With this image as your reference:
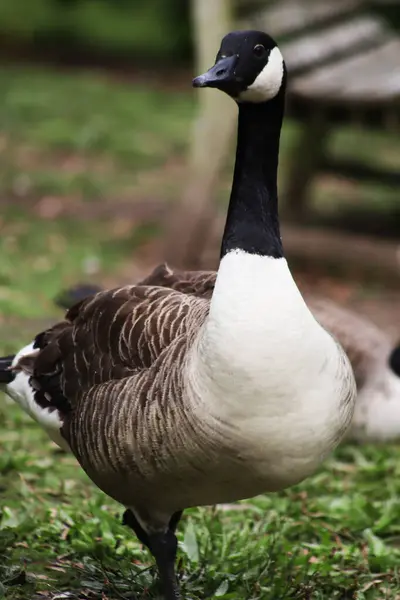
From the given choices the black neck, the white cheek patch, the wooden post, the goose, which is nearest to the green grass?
the goose

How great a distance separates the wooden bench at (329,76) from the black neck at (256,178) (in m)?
4.29

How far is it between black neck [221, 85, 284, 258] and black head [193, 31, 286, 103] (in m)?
0.07

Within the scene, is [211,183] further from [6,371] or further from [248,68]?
[248,68]

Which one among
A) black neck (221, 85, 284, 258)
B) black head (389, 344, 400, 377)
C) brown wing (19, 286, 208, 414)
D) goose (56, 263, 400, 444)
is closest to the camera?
black neck (221, 85, 284, 258)

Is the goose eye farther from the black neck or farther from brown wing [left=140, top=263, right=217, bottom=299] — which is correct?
brown wing [left=140, top=263, right=217, bottom=299]

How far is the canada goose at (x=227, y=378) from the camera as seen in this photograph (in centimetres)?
315

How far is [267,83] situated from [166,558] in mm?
1528

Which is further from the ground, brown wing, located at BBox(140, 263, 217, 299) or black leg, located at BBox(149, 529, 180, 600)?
brown wing, located at BBox(140, 263, 217, 299)

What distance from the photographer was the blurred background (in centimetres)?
784

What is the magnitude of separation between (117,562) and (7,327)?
3042 millimetres

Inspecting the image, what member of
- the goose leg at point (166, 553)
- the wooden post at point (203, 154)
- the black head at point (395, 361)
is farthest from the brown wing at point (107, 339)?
the wooden post at point (203, 154)

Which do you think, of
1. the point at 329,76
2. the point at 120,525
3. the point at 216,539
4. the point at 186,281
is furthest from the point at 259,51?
the point at 329,76

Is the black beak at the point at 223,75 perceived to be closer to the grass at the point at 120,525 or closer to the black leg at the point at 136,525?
the black leg at the point at 136,525

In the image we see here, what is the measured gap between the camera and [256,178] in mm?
3420
